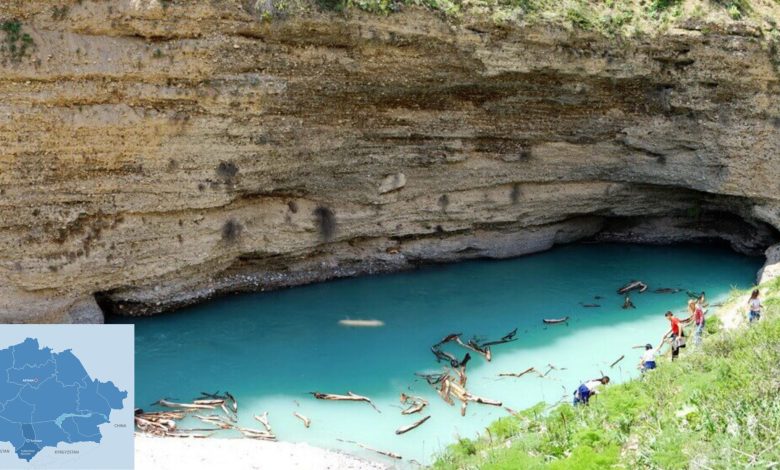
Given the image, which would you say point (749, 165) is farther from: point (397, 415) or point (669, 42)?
point (397, 415)

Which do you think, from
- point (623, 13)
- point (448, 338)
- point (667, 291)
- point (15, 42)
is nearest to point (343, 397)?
point (448, 338)

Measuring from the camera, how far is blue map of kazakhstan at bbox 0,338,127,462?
229 inches

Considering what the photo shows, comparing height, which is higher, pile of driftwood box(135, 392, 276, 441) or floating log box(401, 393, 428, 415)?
floating log box(401, 393, 428, 415)

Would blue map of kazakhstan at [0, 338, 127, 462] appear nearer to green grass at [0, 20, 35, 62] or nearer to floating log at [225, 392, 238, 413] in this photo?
floating log at [225, 392, 238, 413]

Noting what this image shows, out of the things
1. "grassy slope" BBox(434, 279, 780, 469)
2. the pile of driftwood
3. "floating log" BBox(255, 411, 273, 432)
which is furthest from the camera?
"floating log" BBox(255, 411, 273, 432)

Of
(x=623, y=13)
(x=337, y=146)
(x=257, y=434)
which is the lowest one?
(x=257, y=434)

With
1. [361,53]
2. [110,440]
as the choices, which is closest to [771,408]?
[110,440]

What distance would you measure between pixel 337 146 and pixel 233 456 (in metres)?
7.56

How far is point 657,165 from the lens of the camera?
18.6m

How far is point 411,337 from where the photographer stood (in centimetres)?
1482

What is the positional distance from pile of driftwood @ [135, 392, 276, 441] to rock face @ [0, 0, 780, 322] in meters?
3.54

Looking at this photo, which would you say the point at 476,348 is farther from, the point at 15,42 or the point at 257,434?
the point at 15,42

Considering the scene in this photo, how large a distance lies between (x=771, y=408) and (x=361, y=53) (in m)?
10.5

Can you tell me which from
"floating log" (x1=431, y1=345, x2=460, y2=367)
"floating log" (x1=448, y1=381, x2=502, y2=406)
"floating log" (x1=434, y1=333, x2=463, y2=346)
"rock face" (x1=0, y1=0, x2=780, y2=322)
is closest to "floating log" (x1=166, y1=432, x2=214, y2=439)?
"floating log" (x1=448, y1=381, x2=502, y2=406)
